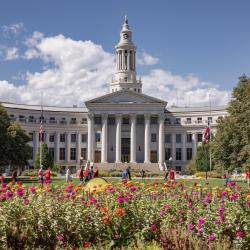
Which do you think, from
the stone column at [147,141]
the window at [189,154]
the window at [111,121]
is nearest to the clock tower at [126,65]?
the window at [111,121]

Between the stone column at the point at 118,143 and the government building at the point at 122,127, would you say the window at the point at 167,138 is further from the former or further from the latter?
the stone column at the point at 118,143

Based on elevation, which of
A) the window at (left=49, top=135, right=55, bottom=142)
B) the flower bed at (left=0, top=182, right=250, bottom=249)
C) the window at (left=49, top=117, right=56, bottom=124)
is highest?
the window at (left=49, top=117, right=56, bottom=124)

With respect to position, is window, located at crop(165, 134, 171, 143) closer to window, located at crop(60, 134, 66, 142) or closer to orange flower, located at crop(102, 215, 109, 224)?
window, located at crop(60, 134, 66, 142)

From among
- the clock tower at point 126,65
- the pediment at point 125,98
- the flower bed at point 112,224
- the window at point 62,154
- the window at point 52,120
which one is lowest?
the flower bed at point 112,224

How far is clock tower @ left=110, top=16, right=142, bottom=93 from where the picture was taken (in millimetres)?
122500

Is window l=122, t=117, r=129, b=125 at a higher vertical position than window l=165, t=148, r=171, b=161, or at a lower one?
higher

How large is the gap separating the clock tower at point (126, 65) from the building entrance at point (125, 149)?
22.4 meters

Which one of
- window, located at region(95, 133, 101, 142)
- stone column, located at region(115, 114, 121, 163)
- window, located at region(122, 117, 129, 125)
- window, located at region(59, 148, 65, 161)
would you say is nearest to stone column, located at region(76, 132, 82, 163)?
window, located at region(59, 148, 65, 161)

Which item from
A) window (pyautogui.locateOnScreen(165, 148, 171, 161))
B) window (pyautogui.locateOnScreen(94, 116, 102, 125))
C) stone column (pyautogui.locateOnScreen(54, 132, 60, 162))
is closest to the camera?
window (pyautogui.locateOnScreen(94, 116, 102, 125))

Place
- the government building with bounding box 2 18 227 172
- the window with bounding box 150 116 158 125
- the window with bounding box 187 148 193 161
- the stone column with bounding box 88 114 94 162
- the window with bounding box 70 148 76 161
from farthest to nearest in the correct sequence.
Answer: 1. the window with bounding box 70 148 76 161
2. the window with bounding box 187 148 193 161
3. the window with bounding box 150 116 158 125
4. the government building with bounding box 2 18 227 172
5. the stone column with bounding box 88 114 94 162

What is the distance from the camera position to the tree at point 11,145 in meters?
57.6

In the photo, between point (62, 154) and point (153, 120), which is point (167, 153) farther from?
point (62, 154)

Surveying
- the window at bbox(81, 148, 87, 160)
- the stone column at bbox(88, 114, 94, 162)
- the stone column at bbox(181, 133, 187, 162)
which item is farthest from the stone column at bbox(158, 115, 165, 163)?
the window at bbox(81, 148, 87, 160)

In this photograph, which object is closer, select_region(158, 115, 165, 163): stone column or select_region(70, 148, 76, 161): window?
select_region(158, 115, 165, 163): stone column
